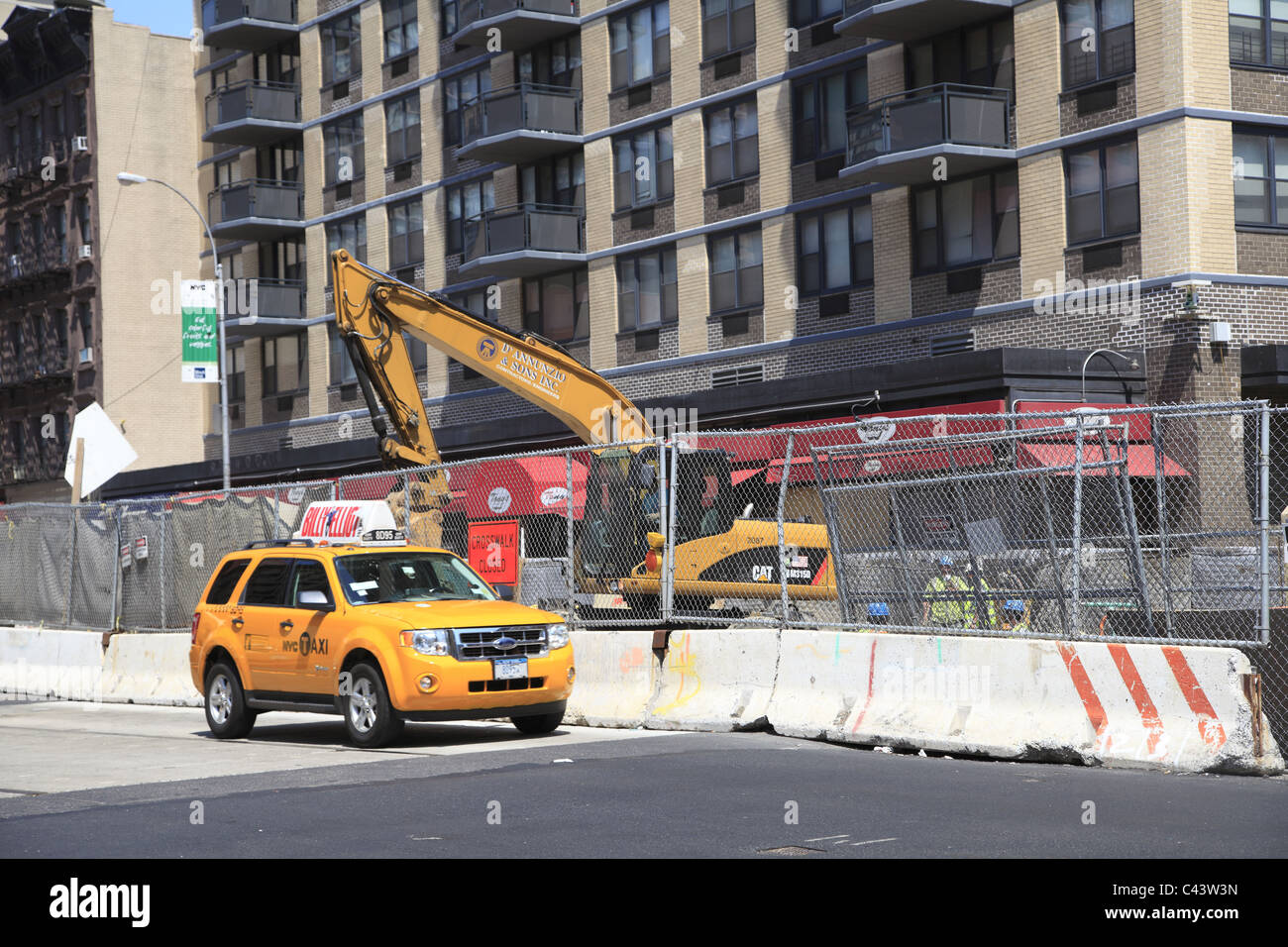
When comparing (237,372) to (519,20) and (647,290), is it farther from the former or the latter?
(647,290)

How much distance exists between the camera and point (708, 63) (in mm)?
38031

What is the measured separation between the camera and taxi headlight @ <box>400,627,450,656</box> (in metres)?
12.9

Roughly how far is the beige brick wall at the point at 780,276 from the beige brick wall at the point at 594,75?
6.88m

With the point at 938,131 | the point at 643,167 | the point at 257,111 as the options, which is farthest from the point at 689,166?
the point at 257,111

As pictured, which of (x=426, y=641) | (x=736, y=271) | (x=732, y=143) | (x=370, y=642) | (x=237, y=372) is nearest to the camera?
(x=426, y=641)

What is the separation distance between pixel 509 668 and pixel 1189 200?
19.6 meters

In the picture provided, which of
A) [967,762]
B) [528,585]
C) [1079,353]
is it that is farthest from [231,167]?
[967,762]

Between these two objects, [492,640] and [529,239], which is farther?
[529,239]

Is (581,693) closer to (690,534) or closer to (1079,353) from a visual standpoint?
(690,534)

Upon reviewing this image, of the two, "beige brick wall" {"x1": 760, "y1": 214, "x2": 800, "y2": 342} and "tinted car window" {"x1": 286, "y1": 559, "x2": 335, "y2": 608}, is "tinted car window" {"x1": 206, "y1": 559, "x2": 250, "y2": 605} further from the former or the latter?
"beige brick wall" {"x1": 760, "y1": 214, "x2": 800, "y2": 342}

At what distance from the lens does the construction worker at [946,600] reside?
42.9 ft

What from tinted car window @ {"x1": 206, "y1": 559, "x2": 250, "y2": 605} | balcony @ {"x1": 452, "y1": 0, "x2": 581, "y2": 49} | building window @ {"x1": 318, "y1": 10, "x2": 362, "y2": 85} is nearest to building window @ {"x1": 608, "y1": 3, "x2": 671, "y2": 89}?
balcony @ {"x1": 452, "y1": 0, "x2": 581, "y2": 49}

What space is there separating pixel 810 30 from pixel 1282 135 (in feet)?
35.3

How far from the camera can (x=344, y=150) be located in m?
49.9
